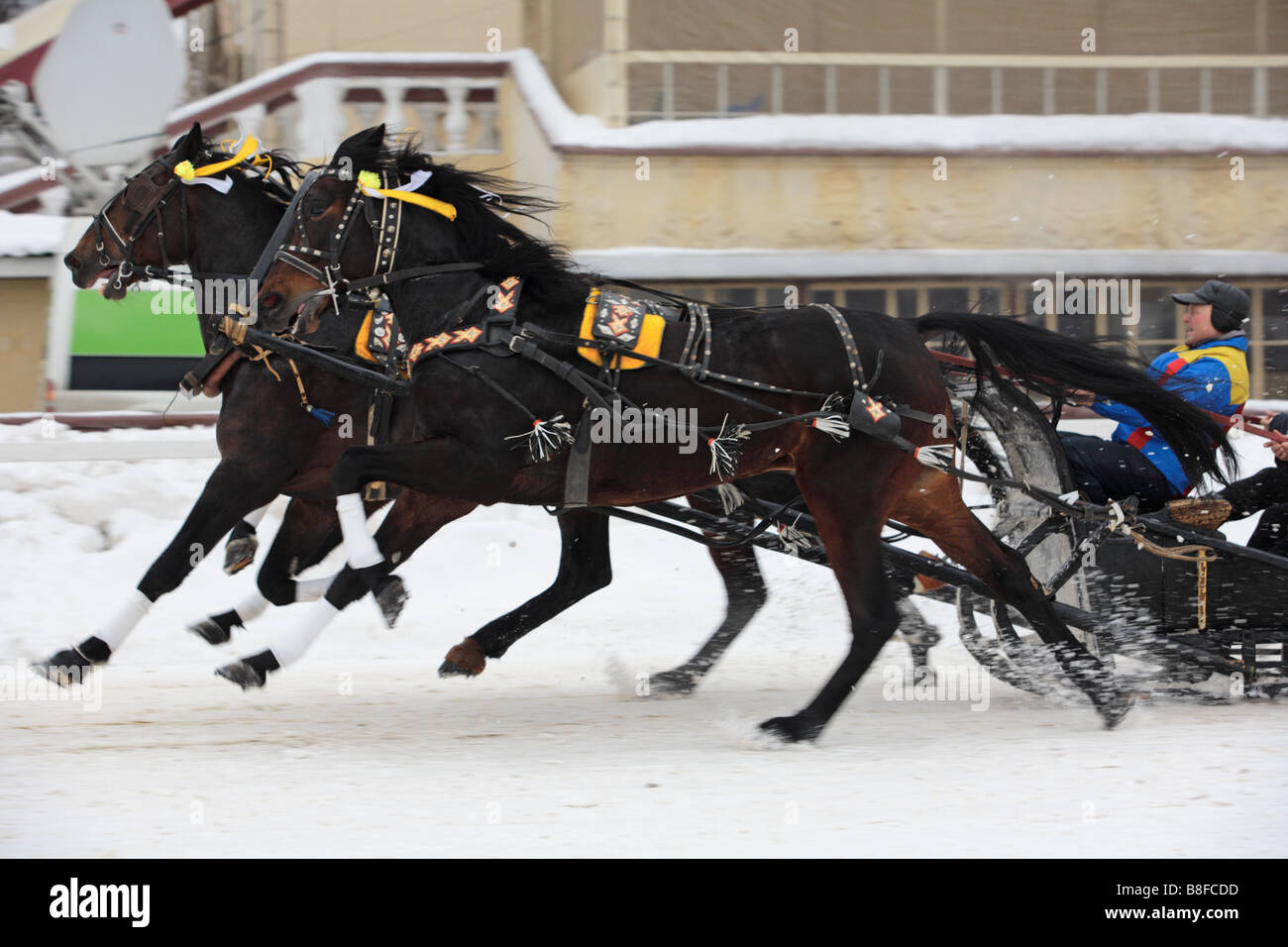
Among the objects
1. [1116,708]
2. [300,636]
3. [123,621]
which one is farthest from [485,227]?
[1116,708]

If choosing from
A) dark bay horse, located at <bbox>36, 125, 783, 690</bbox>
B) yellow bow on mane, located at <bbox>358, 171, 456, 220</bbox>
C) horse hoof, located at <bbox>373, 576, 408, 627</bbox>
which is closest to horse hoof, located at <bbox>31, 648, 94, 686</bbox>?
dark bay horse, located at <bbox>36, 125, 783, 690</bbox>

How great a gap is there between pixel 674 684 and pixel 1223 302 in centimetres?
269

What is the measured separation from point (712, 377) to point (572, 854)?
2048mm

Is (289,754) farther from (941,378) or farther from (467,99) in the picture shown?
(467,99)

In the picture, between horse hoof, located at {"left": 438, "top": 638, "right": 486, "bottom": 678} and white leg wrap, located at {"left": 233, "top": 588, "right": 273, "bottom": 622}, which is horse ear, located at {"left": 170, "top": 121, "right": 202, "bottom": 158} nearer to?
white leg wrap, located at {"left": 233, "top": 588, "right": 273, "bottom": 622}

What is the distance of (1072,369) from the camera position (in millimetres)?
6152

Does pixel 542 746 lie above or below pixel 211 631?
below

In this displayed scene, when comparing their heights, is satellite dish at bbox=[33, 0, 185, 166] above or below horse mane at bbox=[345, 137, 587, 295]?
above

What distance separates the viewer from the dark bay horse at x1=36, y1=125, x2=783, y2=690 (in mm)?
6027

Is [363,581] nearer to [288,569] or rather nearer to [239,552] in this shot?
[288,569]

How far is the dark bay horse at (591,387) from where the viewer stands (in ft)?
17.3

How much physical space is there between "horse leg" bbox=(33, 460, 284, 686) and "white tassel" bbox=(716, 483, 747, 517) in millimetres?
1746

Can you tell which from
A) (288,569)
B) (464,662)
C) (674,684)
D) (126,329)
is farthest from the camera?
(126,329)

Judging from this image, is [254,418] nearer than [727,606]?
Yes
